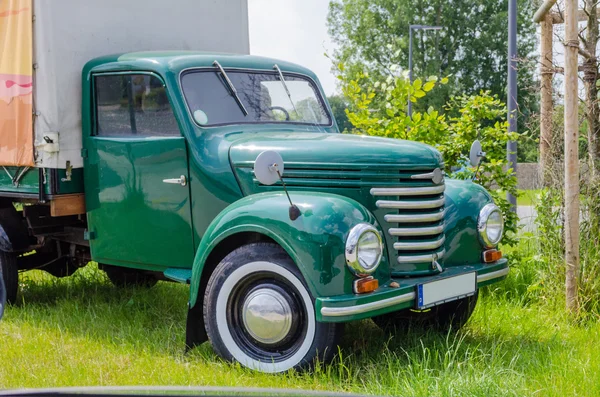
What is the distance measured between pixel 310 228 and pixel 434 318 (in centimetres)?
170

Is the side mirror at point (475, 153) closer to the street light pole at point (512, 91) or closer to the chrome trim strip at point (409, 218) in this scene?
the chrome trim strip at point (409, 218)

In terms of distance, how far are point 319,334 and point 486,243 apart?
59.5 inches

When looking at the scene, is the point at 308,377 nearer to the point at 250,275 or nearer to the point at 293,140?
the point at 250,275

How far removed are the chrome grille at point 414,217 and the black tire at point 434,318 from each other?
0.71 metres

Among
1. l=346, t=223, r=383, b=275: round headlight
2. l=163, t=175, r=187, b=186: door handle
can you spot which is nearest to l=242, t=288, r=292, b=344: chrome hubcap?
l=346, t=223, r=383, b=275: round headlight

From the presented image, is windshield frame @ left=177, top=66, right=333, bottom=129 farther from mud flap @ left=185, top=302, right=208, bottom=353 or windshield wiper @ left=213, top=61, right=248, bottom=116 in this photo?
mud flap @ left=185, top=302, right=208, bottom=353

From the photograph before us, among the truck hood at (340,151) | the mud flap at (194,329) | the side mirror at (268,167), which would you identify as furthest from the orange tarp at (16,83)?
the side mirror at (268,167)

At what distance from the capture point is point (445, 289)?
14.9 feet

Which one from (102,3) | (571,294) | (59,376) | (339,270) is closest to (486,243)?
(571,294)

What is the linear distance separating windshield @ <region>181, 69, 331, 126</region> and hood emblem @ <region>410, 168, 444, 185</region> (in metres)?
1.41

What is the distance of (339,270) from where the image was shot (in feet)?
13.4

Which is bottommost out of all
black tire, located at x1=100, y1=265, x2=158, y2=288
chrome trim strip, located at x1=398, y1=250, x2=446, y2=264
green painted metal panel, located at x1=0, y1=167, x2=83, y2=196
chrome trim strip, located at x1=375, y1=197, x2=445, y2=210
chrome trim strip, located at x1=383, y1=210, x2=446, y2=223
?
black tire, located at x1=100, y1=265, x2=158, y2=288

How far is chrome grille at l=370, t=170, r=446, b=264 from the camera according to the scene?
14.9ft

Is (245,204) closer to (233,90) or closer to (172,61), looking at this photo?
(233,90)
